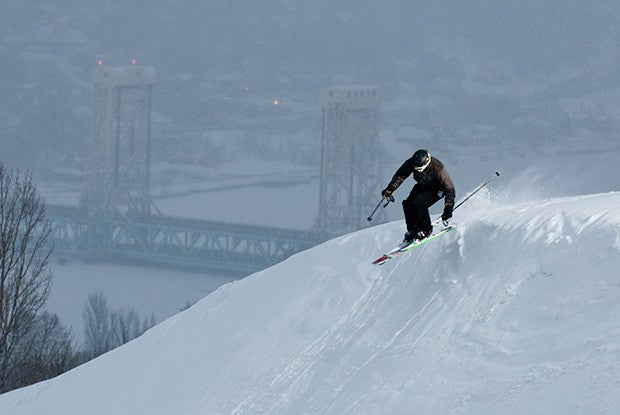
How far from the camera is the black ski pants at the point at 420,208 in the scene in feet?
47.2

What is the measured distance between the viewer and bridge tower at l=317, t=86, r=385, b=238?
380 ft

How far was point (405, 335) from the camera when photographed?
1254 cm

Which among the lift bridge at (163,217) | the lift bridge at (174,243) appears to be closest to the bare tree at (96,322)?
the lift bridge at (174,243)

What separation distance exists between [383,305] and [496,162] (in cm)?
17378

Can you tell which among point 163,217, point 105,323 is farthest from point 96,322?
point 163,217

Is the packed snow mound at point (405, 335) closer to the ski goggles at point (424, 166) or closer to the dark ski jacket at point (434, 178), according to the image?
the dark ski jacket at point (434, 178)

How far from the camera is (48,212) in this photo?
132125 millimetres

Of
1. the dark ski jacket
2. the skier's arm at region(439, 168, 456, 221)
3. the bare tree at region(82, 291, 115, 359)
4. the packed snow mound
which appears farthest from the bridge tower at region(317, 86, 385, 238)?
the skier's arm at region(439, 168, 456, 221)

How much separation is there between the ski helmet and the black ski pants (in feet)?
1.78

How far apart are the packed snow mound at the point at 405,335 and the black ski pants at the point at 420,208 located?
0.30 metres

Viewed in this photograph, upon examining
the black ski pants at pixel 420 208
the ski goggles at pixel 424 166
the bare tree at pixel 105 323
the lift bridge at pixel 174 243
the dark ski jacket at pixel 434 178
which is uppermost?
the ski goggles at pixel 424 166

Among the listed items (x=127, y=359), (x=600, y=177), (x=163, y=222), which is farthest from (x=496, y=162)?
(x=127, y=359)

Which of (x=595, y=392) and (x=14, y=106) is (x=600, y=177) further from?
(x=595, y=392)

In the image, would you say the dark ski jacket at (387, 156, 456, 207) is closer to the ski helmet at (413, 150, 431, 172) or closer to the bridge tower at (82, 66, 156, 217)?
the ski helmet at (413, 150, 431, 172)
